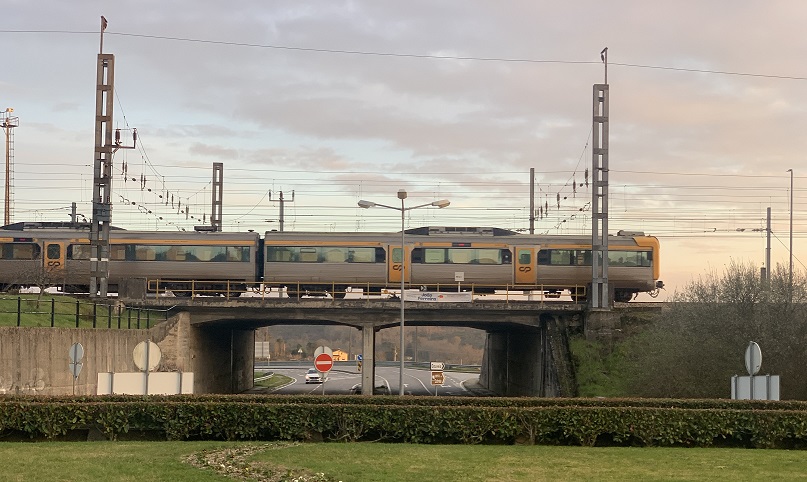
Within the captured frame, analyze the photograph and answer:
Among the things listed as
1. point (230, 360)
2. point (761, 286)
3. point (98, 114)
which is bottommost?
point (230, 360)

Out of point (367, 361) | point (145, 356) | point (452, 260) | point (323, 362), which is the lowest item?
point (367, 361)

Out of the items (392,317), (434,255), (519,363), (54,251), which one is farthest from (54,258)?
(519,363)

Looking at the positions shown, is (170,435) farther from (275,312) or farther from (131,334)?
(275,312)

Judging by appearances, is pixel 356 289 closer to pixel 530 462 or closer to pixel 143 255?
pixel 143 255

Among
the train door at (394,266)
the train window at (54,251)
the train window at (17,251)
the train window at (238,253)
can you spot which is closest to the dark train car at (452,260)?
the train door at (394,266)

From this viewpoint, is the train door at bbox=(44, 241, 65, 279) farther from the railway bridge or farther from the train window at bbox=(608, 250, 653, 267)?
the train window at bbox=(608, 250, 653, 267)

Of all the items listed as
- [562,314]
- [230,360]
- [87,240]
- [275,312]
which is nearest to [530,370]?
[562,314]

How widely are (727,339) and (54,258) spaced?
122ft

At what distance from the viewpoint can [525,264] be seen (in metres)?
56.3

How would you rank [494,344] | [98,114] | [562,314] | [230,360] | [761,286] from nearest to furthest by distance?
1. [761,286]
2. [98,114]
3. [562,314]
4. [230,360]
5. [494,344]

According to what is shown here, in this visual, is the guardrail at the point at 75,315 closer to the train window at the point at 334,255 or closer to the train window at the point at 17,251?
the train window at the point at 17,251

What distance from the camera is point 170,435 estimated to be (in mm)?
22609

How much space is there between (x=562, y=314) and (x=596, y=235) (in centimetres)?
641

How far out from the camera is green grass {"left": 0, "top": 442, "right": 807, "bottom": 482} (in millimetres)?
16875
